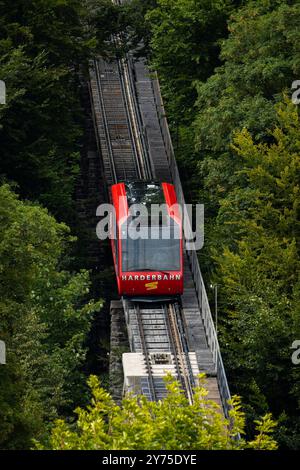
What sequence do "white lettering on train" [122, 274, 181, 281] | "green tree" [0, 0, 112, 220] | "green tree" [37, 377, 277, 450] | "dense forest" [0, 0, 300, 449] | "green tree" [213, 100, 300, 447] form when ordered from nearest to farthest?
"green tree" [37, 377, 277, 450], "dense forest" [0, 0, 300, 449], "green tree" [213, 100, 300, 447], "white lettering on train" [122, 274, 181, 281], "green tree" [0, 0, 112, 220]

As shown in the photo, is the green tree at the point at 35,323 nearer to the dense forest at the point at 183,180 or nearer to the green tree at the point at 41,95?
the dense forest at the point at 183,180

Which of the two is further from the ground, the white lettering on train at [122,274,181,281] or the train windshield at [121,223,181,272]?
the train windshield at [121,223,181,272]

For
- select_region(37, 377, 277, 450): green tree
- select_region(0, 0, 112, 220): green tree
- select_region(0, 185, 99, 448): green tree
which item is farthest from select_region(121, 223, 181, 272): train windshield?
select_region(37, 377, 277, 450): green tree

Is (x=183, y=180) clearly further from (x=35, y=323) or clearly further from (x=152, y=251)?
(x=35, y=323)

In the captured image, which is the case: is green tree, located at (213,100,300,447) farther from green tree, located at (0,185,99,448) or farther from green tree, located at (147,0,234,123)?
green tree, located at (147,0,234,123)

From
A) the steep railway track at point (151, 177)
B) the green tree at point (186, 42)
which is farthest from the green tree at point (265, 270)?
the green tree at point (186, 42)

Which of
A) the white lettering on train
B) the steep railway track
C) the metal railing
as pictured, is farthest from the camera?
the white lettering on train

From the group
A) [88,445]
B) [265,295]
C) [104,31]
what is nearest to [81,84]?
[104,31]

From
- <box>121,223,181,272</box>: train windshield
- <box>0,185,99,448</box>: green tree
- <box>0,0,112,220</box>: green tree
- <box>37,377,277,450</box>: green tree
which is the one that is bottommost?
<box>37,377,277,450</box>: green tree
